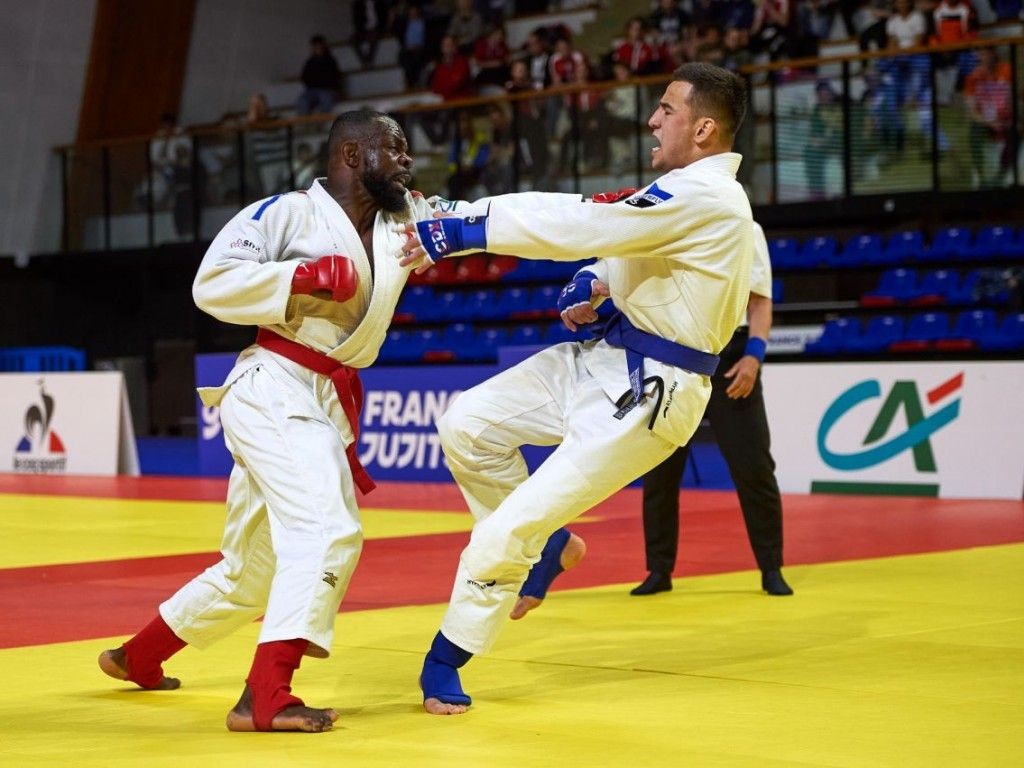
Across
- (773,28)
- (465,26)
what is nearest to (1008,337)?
(773,28)

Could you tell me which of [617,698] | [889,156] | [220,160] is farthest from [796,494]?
[220,160]

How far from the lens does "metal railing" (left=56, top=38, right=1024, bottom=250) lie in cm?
1489

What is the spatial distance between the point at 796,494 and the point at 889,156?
4917 mm

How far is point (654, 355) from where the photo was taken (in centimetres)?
485

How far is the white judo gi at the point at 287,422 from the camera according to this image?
14.4 feet

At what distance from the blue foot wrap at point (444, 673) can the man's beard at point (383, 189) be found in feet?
4.19

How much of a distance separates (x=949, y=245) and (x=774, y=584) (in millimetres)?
9499

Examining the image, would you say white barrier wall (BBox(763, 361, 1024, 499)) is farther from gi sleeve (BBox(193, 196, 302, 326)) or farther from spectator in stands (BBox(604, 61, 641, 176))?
gi sleeve (BBox(193, 196, 302, 326))

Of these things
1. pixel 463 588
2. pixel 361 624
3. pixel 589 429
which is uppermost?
pixel 589 429

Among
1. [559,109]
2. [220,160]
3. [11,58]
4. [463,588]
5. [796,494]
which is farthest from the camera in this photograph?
[11,58]

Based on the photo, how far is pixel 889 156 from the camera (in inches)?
609

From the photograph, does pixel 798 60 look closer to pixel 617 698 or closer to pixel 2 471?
pixel 2 471

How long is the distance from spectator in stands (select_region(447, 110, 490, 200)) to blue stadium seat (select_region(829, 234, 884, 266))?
13.0ft

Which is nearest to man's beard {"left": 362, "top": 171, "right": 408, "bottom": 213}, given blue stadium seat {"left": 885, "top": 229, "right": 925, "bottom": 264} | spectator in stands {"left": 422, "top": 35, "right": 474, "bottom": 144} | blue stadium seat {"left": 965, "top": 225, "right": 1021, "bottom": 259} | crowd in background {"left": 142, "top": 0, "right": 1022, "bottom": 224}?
crowd in background {"left": 142, "top": 0, "right": 1022, "bottom": 224}
